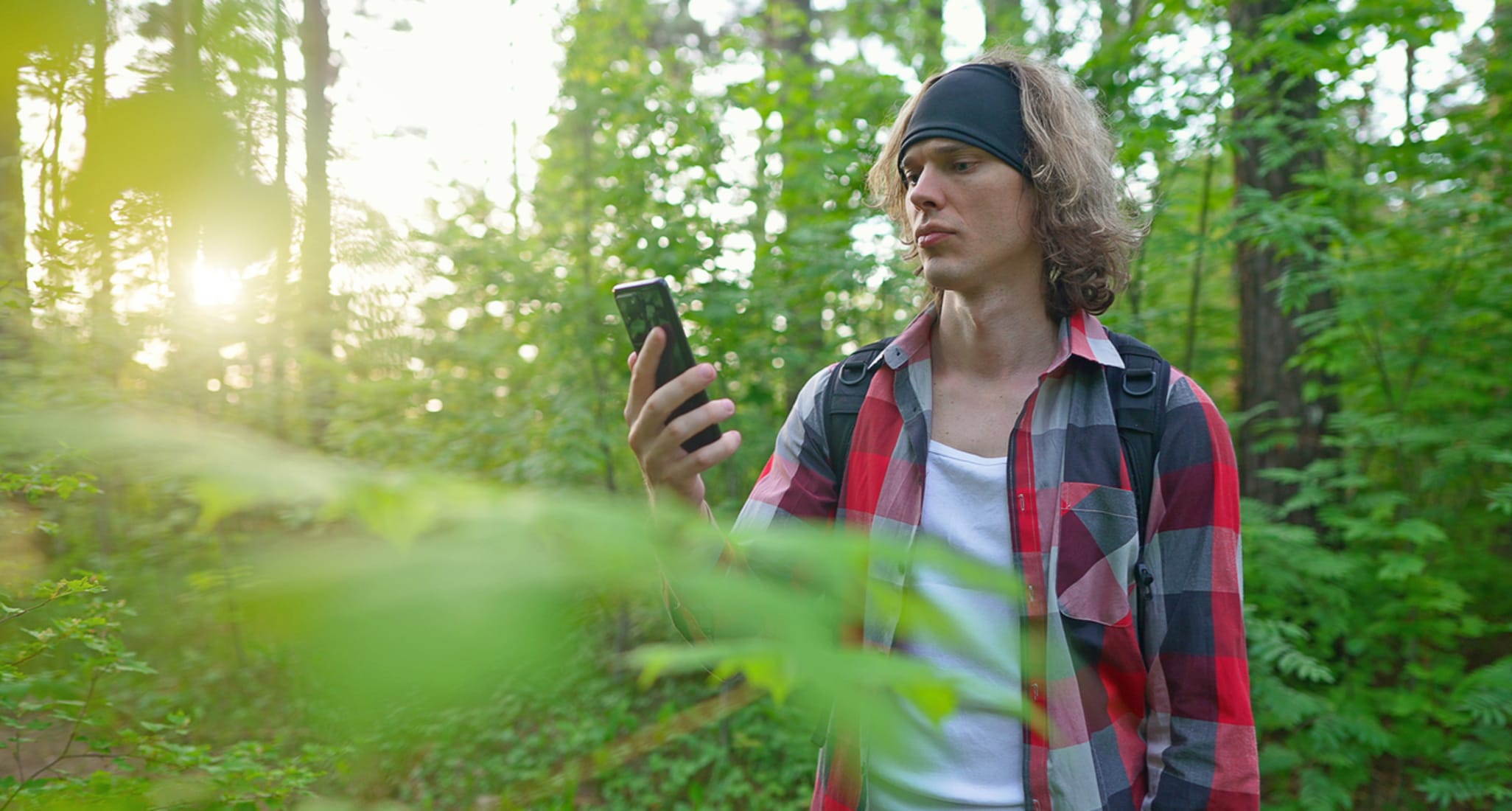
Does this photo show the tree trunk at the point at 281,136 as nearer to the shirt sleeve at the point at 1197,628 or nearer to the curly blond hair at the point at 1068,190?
the curly blond hair at the point at 1068,190


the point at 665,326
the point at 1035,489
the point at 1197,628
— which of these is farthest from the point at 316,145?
the point at 1197,628

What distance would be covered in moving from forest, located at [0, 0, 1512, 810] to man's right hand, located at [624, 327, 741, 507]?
0.28 meters

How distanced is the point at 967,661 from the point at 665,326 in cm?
91

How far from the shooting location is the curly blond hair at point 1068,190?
6.49 ft

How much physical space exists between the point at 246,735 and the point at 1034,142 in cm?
334

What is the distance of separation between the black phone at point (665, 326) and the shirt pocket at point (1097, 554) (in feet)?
2.61

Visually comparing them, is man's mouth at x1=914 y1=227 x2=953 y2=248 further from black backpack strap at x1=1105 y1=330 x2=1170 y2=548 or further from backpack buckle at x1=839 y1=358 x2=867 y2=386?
black backpack strap at x1=1105 y1=330 x2=1170 y2=548

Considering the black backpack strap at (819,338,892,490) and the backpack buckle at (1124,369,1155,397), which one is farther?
the black backpack strap at (819,338,892,490)

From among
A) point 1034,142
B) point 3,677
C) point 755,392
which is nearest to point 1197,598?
point 1034,142

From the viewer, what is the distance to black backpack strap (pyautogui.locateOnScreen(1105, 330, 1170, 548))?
1693 mm

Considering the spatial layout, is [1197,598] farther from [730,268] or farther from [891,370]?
[730,268]

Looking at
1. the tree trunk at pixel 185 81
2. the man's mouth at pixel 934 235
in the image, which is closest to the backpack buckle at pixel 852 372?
the man's mouth at pixel 934 235

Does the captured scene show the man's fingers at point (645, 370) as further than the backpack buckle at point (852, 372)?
No

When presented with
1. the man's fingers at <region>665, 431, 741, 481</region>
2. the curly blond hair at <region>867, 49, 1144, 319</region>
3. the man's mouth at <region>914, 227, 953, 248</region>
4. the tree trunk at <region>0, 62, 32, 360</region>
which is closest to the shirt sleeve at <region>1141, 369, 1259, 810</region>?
the curly blond hair at <region>867, 49, 1144, 319</region>
